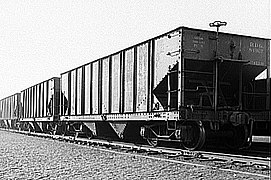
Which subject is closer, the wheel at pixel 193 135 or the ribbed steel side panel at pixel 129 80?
the wheel at pixel 193 135

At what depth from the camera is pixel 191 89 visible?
37.9 feet

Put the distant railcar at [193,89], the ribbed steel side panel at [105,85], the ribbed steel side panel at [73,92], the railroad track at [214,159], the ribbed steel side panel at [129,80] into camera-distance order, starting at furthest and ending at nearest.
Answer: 1. the ribbed steel side panel at [73,92]
2. the ribbed steel side panel at [105,85]
3. the ribbed steel side panel at [129,80]
4. the distant railcar at [193,89]
5. the railroad track at [214,159]

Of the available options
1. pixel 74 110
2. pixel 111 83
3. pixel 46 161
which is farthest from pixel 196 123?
pixel 74 110

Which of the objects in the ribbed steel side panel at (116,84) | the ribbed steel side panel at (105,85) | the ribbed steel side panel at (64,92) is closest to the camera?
the ribbed steel side panel at (116,84)

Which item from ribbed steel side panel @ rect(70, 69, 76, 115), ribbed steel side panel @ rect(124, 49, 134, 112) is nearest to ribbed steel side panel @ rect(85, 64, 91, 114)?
ribbed steel side panel @ rect(70, 69, 76, 115)

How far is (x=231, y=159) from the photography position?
917cm

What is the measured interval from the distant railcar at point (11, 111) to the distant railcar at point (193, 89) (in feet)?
72.0

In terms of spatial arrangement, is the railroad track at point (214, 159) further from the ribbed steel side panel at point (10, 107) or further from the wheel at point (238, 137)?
the ribbed steel side panel at point (10, 107)

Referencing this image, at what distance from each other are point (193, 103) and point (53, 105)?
12288mm

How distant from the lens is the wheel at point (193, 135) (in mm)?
10909

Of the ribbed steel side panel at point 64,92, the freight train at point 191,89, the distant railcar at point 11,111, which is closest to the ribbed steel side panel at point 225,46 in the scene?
the freight train at point 191,89

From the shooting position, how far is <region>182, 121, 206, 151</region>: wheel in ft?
35.8

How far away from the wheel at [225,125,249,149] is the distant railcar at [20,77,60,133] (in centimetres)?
1123

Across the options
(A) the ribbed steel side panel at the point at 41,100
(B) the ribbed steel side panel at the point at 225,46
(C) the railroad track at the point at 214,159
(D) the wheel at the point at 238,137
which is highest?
(B) the ribbed steel side panel at the point at 225,46
